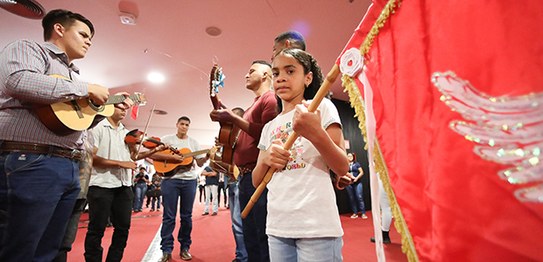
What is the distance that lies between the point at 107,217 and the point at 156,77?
4335mm

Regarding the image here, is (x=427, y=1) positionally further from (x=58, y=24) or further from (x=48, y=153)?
(x=58, y=24)

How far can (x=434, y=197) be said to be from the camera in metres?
0.49

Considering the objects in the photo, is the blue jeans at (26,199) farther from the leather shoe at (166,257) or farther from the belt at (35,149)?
the leather shoe at (166,257)

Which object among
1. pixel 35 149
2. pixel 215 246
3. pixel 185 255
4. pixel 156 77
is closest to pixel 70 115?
pixel 35 149

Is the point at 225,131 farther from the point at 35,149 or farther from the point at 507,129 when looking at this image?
the point at 507,129

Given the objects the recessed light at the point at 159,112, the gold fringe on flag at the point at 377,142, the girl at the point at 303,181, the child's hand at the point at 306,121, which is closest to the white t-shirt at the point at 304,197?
the girl at the point at 303,181

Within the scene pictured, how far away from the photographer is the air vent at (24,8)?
3170 millimetres

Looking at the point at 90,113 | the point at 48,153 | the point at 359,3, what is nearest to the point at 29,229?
the point at 48,153

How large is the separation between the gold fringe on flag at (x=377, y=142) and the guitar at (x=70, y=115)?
1.60 m

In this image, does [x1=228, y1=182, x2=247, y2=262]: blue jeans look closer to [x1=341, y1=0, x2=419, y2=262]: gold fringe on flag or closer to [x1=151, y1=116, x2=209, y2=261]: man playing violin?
[x1=151, y1=116, x2=209, y2=261]: man playing violin

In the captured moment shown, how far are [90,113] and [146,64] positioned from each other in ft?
13.1

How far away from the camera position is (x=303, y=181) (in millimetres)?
1027

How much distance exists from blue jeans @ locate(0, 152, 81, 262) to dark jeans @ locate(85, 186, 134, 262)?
87 cm

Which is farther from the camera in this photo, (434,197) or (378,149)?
(378,149)
